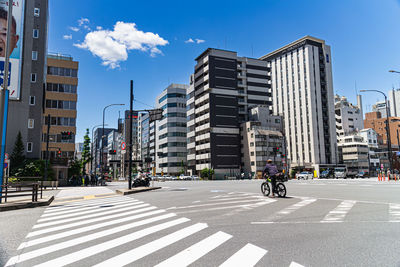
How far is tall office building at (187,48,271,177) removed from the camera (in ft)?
275

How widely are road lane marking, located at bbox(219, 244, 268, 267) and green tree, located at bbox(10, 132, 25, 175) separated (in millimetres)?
37684

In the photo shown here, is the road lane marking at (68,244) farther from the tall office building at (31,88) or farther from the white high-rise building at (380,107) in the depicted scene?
the white high-rise building at (380,107)

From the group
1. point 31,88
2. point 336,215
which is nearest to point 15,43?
point 31,88

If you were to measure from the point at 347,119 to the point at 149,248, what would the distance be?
119975 mm

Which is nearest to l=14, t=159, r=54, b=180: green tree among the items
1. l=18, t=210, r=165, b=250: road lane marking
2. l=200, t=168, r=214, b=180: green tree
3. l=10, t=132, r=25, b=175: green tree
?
l=10, t=132, r=25, b=175: green tree

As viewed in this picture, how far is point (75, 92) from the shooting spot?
50.3 m

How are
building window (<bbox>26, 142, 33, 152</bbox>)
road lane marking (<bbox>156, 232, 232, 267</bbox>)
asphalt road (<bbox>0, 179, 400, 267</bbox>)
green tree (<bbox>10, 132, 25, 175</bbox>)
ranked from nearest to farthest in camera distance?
road lane marking (<bbox>156, 232, 232, 267</bbox>), asphalt road (<bbox>0, 179, 400, 267</bbox>), green tree (<bbox>10, 132, 25, 175</bbox>), building window (<bbox>26, 142, 33, 152</bbox>)

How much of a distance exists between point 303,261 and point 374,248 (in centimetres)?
147

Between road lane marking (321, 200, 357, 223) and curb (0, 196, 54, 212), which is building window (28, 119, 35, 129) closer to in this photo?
curb (0, 196, 54, 212)

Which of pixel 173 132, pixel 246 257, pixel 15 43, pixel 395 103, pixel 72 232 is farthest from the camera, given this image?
pixel 395 103

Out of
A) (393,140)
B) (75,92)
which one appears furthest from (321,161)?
(75,92)

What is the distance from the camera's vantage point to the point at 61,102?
1941 inches

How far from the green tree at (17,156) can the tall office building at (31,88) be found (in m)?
0.68

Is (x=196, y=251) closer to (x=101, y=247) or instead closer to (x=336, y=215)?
(x=101, y=247)
